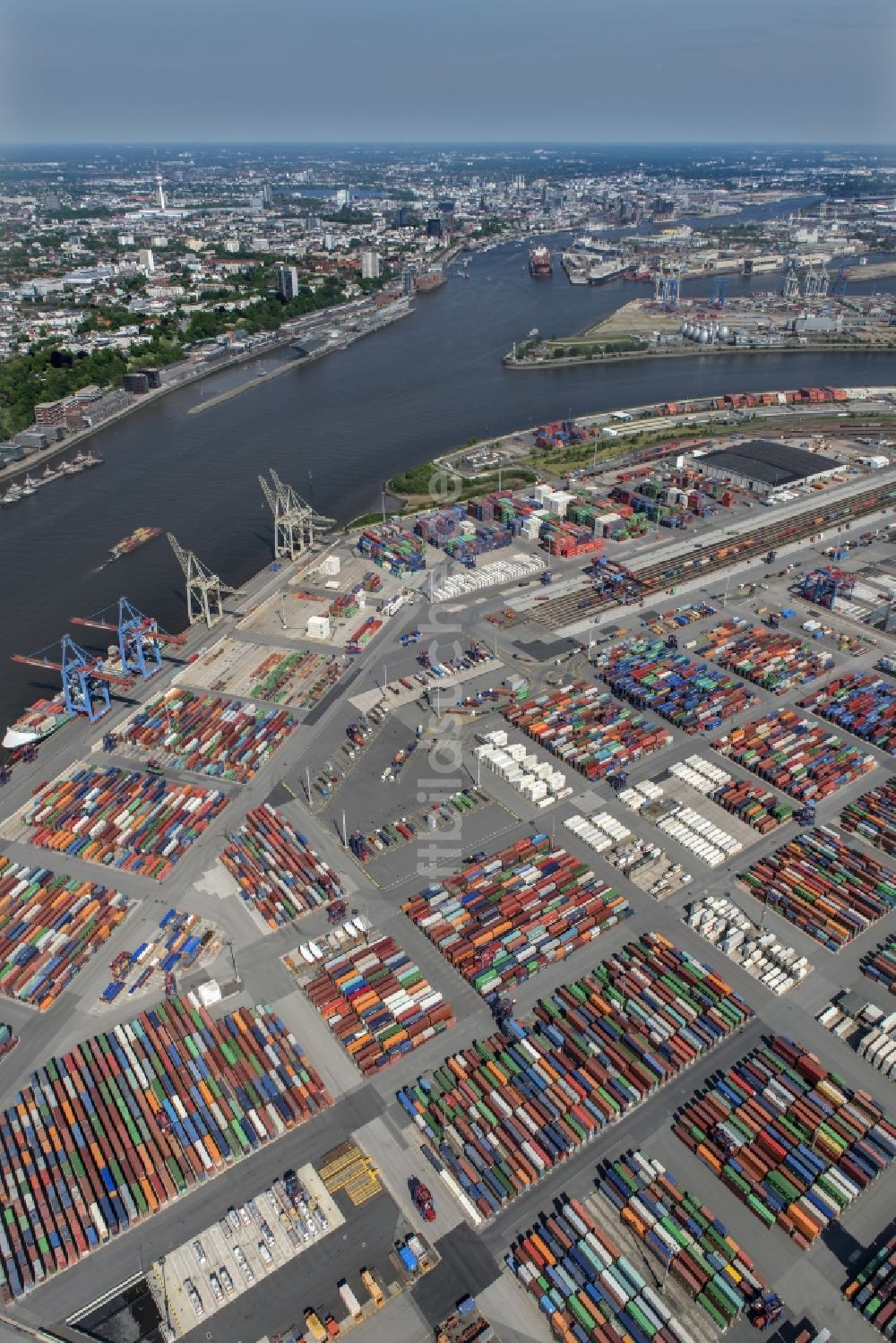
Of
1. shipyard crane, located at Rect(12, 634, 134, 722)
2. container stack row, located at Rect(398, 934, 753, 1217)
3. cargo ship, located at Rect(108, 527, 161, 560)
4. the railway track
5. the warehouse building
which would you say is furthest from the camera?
the warehouse building

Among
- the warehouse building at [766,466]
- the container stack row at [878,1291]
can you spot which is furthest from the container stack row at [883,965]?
the warehouse building at [766,466]

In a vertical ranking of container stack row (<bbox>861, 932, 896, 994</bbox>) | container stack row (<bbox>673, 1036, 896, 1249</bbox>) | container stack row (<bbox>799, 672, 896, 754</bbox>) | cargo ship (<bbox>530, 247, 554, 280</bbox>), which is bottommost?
container stack row (<bbox>673, 1036, 896, 1249</bbox>)

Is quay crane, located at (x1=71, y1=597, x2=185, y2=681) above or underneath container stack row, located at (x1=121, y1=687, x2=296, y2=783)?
above

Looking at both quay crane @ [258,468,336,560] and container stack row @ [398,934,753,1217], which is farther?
quay crane @ [258,468,336,560]

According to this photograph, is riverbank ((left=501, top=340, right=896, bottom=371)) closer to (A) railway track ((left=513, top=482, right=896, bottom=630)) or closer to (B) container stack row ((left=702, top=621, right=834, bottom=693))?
(A) railway track ((left=513, top=482, right=896, bottom=630))

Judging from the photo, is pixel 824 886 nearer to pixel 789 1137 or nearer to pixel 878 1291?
pixel 789 1137

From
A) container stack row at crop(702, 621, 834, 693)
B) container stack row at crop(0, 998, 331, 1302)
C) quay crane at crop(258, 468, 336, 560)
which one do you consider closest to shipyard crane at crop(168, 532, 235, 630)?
quay crane at crop(258, 468, 336, 560)

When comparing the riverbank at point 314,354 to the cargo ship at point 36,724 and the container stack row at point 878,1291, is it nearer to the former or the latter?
the cargo ship at point 36,724
